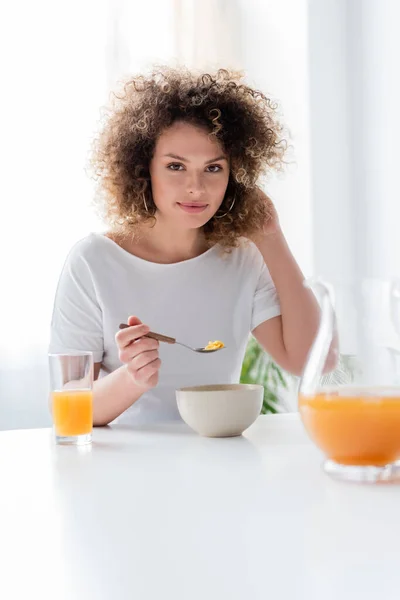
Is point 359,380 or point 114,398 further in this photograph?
point 114,398

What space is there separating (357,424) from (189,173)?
897mm

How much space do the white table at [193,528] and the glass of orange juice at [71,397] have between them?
88mm

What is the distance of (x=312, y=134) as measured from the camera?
3494 millimetres

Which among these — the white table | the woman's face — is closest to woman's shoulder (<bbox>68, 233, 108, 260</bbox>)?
the woman's face

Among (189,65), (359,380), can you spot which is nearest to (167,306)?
(359,380)

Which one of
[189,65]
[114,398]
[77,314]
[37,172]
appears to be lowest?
[114,398]

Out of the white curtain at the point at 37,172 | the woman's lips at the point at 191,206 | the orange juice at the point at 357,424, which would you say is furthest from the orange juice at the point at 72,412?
the white curtain at the point at 37,172

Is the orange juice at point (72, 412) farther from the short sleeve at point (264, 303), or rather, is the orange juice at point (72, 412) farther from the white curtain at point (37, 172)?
the white curtain at point (37, 172)

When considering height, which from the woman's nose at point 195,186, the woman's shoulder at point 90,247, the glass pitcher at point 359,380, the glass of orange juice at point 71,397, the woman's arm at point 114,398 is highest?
the woman's nose at point 195,186

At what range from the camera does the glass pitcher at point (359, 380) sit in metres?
0.79

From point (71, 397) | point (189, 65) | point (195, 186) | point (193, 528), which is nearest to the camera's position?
point (193, 528)

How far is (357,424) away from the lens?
80cm

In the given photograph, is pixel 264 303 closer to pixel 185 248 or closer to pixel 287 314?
pixel 287 314

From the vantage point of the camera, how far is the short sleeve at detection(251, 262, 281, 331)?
1.72m
